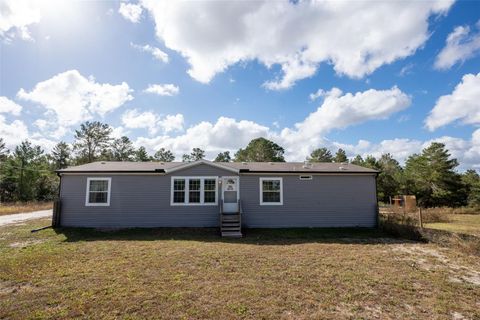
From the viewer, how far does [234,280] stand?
18.9 ft

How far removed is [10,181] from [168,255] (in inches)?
1677

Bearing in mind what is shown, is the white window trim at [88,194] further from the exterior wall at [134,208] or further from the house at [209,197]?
the exterior wall at [134,208]

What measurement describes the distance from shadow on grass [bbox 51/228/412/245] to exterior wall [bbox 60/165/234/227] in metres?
0.58

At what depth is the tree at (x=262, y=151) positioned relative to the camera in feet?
151

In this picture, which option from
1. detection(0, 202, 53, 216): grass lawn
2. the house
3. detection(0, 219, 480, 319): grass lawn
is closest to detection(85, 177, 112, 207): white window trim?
the house

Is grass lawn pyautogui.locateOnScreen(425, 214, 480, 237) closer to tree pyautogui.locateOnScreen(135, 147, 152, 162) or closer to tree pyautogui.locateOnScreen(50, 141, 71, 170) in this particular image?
tree pyautogui.locateOnScreen(135, 147, 152, 162)

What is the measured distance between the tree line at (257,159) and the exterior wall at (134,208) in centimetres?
697

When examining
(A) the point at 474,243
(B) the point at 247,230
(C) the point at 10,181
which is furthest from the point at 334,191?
(C) the point at 10,181

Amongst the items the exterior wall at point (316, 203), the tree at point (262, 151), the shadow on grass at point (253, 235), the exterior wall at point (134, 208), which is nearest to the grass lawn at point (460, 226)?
the exterior wall at point (316, 203)

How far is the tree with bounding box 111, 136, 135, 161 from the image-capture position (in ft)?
166

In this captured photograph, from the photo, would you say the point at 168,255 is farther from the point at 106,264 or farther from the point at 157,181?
the point at 157,181

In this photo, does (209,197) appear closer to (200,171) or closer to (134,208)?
(200,171)

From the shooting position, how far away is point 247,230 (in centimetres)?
1253

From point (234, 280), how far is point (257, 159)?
40.5 metres
